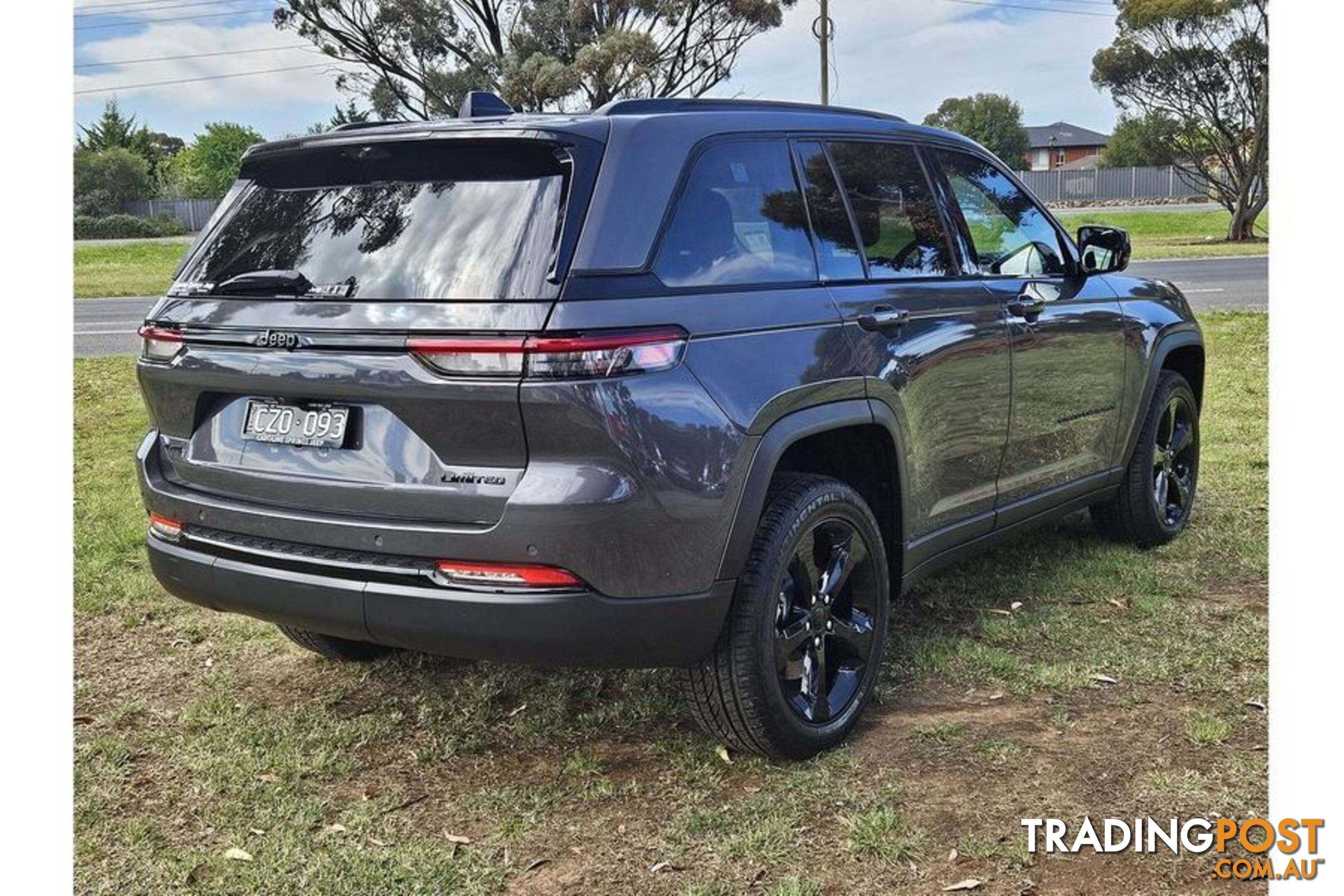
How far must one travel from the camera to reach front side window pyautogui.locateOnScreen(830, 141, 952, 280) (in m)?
3.97

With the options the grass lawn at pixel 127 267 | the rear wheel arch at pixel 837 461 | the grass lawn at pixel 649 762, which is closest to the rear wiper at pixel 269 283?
the rear wheel arch at pixel 837 461

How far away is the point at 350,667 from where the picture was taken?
4.50m

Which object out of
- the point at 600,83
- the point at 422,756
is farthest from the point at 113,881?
the point at 600,83

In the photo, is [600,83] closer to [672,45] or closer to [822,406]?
[672,45]

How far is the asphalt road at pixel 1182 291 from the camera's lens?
13.7 metres

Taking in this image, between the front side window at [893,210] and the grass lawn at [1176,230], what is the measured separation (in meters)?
20.9

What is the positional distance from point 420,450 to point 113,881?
129 cm

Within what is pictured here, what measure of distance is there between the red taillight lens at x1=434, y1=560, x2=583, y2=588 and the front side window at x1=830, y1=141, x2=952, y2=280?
1.48 metres

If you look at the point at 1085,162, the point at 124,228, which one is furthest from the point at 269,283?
the point at 1085,162

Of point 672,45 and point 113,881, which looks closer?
point 113,881

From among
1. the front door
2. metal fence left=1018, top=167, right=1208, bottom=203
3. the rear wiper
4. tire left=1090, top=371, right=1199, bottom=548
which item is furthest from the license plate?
metal fence left=1018, top=167, right=1208, bottom=203

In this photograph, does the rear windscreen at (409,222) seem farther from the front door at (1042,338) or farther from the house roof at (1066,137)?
the house roof at (1066,137)

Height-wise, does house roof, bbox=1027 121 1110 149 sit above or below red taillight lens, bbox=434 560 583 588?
above

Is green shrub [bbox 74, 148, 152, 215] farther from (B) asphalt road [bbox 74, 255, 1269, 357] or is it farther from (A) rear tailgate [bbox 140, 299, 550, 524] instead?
(A) rear tailgate [bbox 140, 299, 550, 524]
